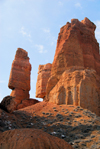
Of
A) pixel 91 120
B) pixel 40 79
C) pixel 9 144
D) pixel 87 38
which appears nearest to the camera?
pixel 9 144

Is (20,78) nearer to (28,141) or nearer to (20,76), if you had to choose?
(20,76)

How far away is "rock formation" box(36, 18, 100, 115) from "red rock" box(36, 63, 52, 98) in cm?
999

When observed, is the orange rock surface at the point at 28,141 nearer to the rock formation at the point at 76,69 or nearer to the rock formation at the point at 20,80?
the rock formation at the point at 76,69

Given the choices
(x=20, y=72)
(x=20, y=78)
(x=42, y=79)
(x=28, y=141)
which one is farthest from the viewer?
(x=42, y=79)

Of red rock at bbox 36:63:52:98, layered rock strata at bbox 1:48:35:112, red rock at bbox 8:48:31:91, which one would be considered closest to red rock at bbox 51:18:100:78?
layered rock strata at bbox 1:48:35:112

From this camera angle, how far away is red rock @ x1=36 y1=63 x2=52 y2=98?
102ft

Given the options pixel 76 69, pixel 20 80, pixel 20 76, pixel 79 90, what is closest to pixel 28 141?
pixel 79 90

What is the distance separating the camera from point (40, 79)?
32938mm

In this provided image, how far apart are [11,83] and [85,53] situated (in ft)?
42.6

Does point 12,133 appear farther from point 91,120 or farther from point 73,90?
point 73,90

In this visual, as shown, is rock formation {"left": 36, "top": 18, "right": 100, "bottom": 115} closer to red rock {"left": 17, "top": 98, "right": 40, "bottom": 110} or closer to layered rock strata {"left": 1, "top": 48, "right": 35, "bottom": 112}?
red rock {"left": 17, "top": 98, "right": 40, "bottom": 110}

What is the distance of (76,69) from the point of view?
19438 millimetres

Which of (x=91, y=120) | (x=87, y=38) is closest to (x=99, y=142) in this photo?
(x=91, y=120)

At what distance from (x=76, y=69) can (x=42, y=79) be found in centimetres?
1363
